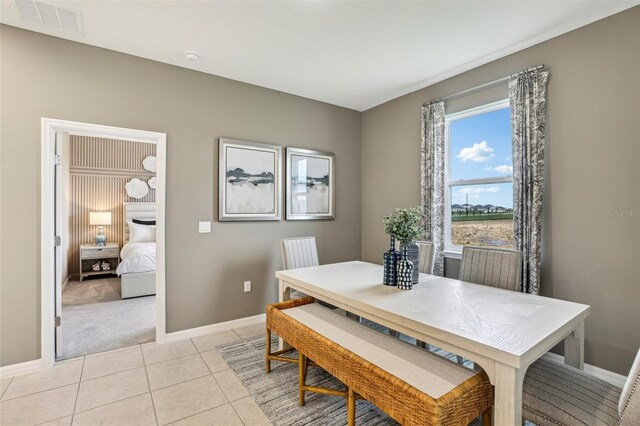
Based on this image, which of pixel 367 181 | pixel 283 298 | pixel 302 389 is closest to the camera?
pixel 302 389

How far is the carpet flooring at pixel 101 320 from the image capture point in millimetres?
2928

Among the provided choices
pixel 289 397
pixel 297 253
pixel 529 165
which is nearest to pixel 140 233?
pixel 297 253

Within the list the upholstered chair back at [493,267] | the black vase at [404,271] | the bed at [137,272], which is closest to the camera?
the black vase at [404,271]

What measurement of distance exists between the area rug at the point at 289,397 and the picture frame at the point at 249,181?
1.48m

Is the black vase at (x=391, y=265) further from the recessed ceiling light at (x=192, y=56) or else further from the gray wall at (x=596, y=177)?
the recessed ceiling light at (x=192, y=56)

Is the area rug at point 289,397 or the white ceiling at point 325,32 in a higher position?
the white ceiling at point 325,32

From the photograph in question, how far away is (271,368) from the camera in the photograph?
2463 mm

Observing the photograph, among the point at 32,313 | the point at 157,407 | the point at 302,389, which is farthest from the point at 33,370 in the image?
the point at 302,389

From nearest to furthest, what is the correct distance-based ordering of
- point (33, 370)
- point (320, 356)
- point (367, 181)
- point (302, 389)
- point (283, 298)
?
1. point (320, 356)
2. point (302, 389)
3. point (33, 370)
4. point (283, 298)
5. point (367, 181)

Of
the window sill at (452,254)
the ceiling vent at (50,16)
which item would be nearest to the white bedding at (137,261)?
the ceiling vent at (50,16)

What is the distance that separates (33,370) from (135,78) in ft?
8.63

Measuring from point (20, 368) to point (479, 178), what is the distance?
14.5 feet

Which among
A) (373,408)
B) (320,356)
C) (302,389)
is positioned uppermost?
(320,356)

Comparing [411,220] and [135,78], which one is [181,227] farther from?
[411,220]
